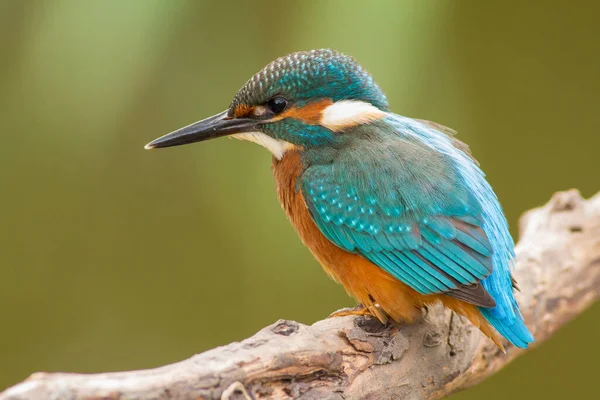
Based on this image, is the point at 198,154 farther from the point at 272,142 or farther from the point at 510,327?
the point at 510,327

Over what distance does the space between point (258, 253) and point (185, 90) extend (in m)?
0.91

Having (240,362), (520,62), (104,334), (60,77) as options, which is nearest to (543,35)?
(520,62)

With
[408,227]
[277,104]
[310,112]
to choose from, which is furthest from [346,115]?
[408,227]

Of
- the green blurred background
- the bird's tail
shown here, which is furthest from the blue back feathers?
the green blurred background

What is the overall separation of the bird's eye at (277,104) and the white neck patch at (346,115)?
0.13 meters

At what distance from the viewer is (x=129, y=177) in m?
3.78

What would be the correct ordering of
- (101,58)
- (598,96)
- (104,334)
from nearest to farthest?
1. (101,58)
2. (104,334)
3. (598,96)

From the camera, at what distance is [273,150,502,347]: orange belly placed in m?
2.03

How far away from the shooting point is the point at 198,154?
376 centimetres

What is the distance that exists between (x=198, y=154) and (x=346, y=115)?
168 centimetres

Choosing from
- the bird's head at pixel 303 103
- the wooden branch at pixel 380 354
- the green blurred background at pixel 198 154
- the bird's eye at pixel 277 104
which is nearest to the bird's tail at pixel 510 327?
the wooden branch at pixel 380 354

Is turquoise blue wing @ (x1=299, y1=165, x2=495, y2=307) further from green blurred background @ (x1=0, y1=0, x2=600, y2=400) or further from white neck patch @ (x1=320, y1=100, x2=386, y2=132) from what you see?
green blurred background @ (x1=0, y1=0, x2=600, y2=400)

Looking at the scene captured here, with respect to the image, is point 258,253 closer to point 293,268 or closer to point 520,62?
point 293,268

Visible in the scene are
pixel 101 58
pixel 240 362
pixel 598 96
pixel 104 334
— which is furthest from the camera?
pixel 598 96
